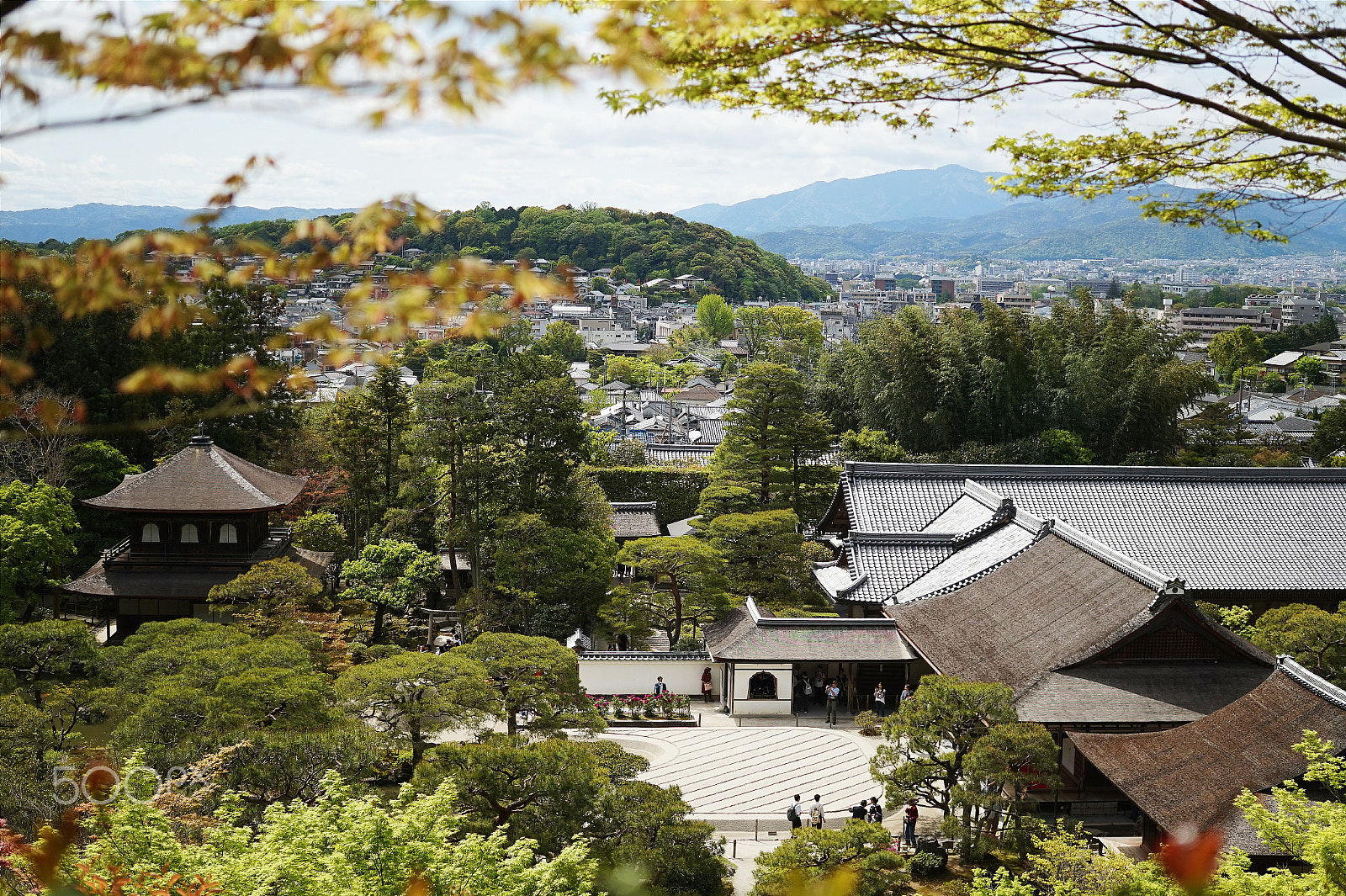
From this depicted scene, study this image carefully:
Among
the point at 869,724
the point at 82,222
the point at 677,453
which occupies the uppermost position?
the point at 82,222

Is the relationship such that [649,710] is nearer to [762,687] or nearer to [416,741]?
[762,687]

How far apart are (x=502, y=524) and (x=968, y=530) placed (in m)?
9.50

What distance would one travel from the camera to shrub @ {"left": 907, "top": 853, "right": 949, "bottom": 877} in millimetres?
12445

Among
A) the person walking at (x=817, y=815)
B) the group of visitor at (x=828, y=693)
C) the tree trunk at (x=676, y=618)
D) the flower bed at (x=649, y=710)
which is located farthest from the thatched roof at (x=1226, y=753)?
the tree trunk at (x=676, y=618)

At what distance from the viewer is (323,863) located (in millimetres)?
7172

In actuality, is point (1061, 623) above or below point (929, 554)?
above

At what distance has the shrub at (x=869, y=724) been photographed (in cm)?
1416

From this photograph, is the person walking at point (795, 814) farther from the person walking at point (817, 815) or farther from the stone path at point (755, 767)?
the stone path at point (755, 767)

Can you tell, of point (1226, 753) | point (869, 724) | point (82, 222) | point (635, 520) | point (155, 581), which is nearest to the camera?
point (1226, 753)

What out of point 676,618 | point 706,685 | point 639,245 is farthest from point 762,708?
point 639,245

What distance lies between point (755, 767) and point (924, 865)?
11.8ft

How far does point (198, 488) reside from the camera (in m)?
19.4

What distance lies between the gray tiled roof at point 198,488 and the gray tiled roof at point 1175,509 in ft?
40.0

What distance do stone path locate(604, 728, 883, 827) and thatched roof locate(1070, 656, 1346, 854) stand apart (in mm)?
3617
